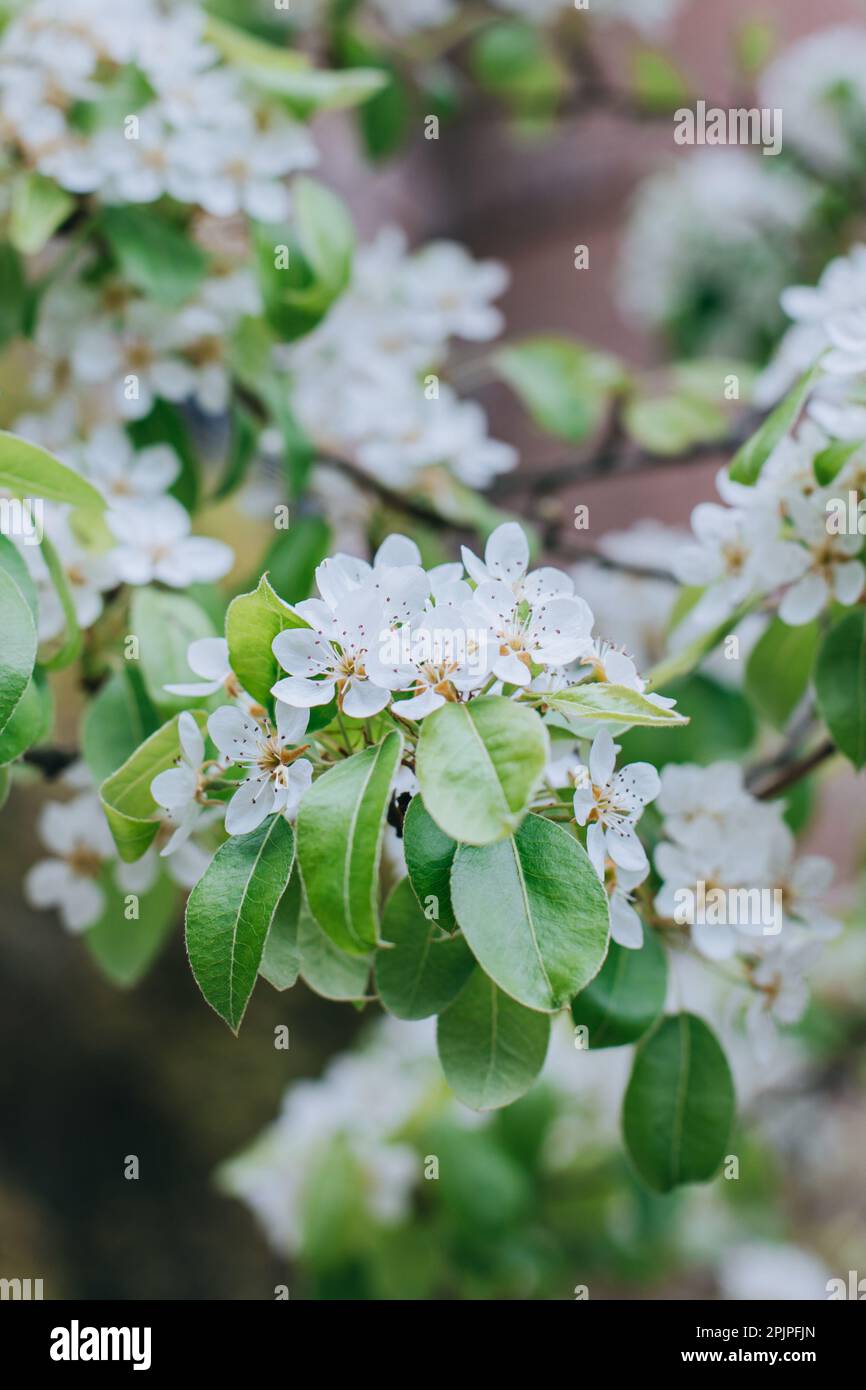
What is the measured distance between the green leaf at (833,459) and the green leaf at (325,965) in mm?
→ 335

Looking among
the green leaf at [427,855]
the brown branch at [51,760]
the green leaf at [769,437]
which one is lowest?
the green leaf at [427,855]

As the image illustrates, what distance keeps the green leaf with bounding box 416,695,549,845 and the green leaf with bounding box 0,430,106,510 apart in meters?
0.24

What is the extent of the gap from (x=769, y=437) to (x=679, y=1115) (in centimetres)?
37

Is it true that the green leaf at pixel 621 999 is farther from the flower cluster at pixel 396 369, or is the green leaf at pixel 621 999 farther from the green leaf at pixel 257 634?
the flower cluster at pixel 396 369

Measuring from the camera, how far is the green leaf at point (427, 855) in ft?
1.49

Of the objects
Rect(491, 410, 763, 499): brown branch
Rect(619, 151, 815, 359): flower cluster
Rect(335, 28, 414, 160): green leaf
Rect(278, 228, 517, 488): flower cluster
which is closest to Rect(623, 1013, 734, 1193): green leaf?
Rect(278, 228, 517, 488): flower cluster

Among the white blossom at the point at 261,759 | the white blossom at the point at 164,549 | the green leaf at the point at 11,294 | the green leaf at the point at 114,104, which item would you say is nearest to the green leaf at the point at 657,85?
the green leaf at the point at 114,104

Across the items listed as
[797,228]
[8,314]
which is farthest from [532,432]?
[8,314]

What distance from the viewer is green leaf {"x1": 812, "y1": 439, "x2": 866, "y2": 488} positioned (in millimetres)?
597

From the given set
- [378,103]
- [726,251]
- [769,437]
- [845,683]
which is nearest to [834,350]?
[769,437]

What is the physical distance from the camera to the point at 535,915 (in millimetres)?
454

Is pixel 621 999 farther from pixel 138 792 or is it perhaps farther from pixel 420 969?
pixel 138 792

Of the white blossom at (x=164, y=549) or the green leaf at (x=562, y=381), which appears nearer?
the white blossom at (x=164, y=549)

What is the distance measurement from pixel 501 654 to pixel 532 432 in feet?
7.73
